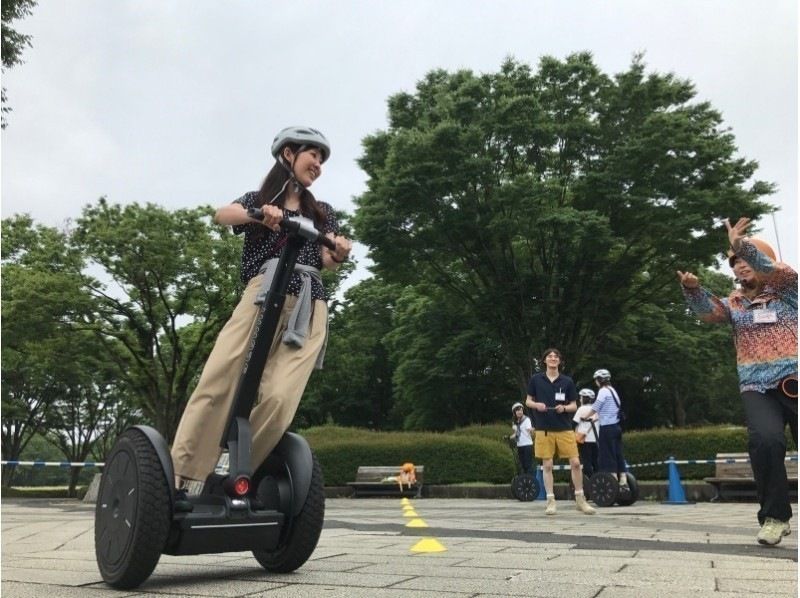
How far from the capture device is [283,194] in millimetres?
3512

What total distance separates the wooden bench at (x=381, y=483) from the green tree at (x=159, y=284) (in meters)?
7.72

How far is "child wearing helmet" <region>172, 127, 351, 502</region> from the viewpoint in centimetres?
318

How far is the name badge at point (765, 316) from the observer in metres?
4.84

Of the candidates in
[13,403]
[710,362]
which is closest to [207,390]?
[710,362]

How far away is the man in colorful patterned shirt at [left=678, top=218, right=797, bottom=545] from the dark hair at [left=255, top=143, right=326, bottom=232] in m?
2.53

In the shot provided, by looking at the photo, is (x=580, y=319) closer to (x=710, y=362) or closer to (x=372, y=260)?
(x=372, y=260)

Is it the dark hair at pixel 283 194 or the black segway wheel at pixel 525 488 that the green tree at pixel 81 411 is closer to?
the black segway wheel at pixel 525 488

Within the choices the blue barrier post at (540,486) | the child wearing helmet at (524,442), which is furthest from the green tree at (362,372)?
the blue barrier post at (540,486)

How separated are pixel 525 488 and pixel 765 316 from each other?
991cm

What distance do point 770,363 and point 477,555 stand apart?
2.17 meters

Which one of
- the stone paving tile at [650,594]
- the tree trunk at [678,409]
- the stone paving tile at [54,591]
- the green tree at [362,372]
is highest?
the green tree at [362,372]

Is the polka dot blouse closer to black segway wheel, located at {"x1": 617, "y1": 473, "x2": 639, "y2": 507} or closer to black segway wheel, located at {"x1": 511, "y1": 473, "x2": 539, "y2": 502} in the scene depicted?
black segway wheel, located at {"x1": 617, "y1": 473, "x2": 639, "y2": 507}

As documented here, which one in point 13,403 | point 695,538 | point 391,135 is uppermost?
point 391,135

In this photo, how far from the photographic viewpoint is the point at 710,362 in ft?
96.7
